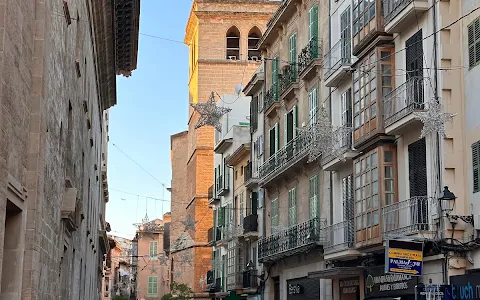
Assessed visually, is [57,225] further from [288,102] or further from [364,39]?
[288,102]

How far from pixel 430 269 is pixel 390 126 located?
335 cm

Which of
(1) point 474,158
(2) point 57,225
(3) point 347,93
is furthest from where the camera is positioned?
(3) point 347,93

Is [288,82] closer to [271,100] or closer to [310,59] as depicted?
[271,100]

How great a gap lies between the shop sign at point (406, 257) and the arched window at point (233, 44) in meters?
45.3

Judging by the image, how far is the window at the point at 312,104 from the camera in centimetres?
2797

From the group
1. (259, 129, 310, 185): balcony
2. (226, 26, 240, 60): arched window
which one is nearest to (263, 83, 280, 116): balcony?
(259, 129, 310, 185): balcony

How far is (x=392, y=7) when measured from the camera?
809 inches

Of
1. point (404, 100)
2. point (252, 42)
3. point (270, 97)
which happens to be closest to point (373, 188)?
point (404, 100)

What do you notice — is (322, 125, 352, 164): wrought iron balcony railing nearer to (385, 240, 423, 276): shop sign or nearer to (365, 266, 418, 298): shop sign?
(365, 266, 418, 298): shop sign

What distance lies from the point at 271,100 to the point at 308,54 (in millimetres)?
5328

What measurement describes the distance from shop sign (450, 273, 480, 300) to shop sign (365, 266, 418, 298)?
2171mm

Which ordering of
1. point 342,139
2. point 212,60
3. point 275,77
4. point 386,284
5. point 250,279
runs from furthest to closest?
point 212,60, point 250,279, point 275,77, point 342,139, point 386,284

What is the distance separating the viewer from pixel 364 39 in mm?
22031

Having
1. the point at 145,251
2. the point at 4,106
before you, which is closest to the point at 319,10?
the point at 4,106
